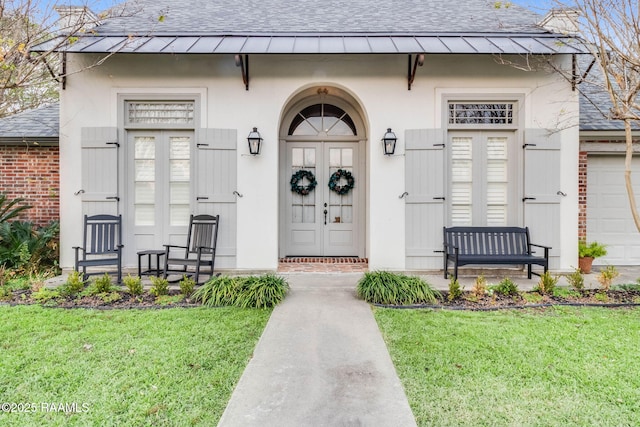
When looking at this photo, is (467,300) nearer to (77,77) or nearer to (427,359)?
(427,359)

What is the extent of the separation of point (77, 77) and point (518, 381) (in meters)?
7.22

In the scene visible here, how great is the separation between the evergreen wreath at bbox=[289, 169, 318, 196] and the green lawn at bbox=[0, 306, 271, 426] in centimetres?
292

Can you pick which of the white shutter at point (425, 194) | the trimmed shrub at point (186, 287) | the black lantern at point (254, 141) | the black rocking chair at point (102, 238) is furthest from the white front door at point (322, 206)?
the black rocking chair at point (102, 238)

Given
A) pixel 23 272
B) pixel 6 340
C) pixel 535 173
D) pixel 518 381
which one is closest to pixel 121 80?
pixel 23 272

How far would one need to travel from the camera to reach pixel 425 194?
18.6 ft


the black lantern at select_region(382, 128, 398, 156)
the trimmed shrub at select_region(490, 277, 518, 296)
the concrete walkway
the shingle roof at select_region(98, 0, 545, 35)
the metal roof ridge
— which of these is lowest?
the concrete walkway

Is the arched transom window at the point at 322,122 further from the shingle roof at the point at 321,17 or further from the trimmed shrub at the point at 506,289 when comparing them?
the trimmed shrub at the point at 506,289

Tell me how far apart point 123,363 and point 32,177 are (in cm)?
556

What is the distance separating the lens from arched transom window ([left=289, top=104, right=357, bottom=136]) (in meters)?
6.55

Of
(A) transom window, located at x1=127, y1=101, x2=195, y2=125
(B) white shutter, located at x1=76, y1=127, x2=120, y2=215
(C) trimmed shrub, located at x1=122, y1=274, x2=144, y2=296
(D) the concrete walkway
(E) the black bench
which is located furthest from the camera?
(A) transom window, located at x1=127, y1=101, x2=195, y2=125

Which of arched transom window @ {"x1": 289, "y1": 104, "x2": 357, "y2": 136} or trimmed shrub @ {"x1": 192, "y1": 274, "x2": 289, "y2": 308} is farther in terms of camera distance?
arched transom window @ {"x1": 289, "y1": 104, "x2": 357, "y2": 136}

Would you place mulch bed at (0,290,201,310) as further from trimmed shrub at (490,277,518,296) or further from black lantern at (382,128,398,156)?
trimmed shrub at (490,277,518,296)

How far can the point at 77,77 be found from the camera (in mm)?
5609

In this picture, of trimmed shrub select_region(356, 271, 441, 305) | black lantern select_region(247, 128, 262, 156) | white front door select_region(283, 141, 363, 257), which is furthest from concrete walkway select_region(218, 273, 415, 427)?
black lantern select_region(247, 128, 262, 156)
